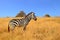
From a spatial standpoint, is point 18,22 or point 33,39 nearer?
point 33,39

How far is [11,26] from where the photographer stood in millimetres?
12648

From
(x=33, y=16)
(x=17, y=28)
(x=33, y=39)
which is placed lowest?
(x=33, y=39)

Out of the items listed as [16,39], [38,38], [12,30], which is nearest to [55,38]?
[38,38]

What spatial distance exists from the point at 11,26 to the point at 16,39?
12.7ft

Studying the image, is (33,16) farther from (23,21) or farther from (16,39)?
(16,39)

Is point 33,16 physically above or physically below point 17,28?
above

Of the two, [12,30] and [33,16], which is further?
[33,16]

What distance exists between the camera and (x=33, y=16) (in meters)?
13.9

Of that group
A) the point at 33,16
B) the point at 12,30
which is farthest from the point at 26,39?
the point at 33,16

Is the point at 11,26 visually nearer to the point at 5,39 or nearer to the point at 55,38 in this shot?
the point at 5,39

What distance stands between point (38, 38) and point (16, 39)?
1361 mm

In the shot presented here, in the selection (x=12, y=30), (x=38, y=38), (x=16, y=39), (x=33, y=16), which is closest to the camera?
(x=16, y=39)

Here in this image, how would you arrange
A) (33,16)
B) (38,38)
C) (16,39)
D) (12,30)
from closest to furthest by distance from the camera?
1. (16,39)
2. (38,38)
3. (12,30)
4. (33,16)

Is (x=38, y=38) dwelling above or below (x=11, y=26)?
below
